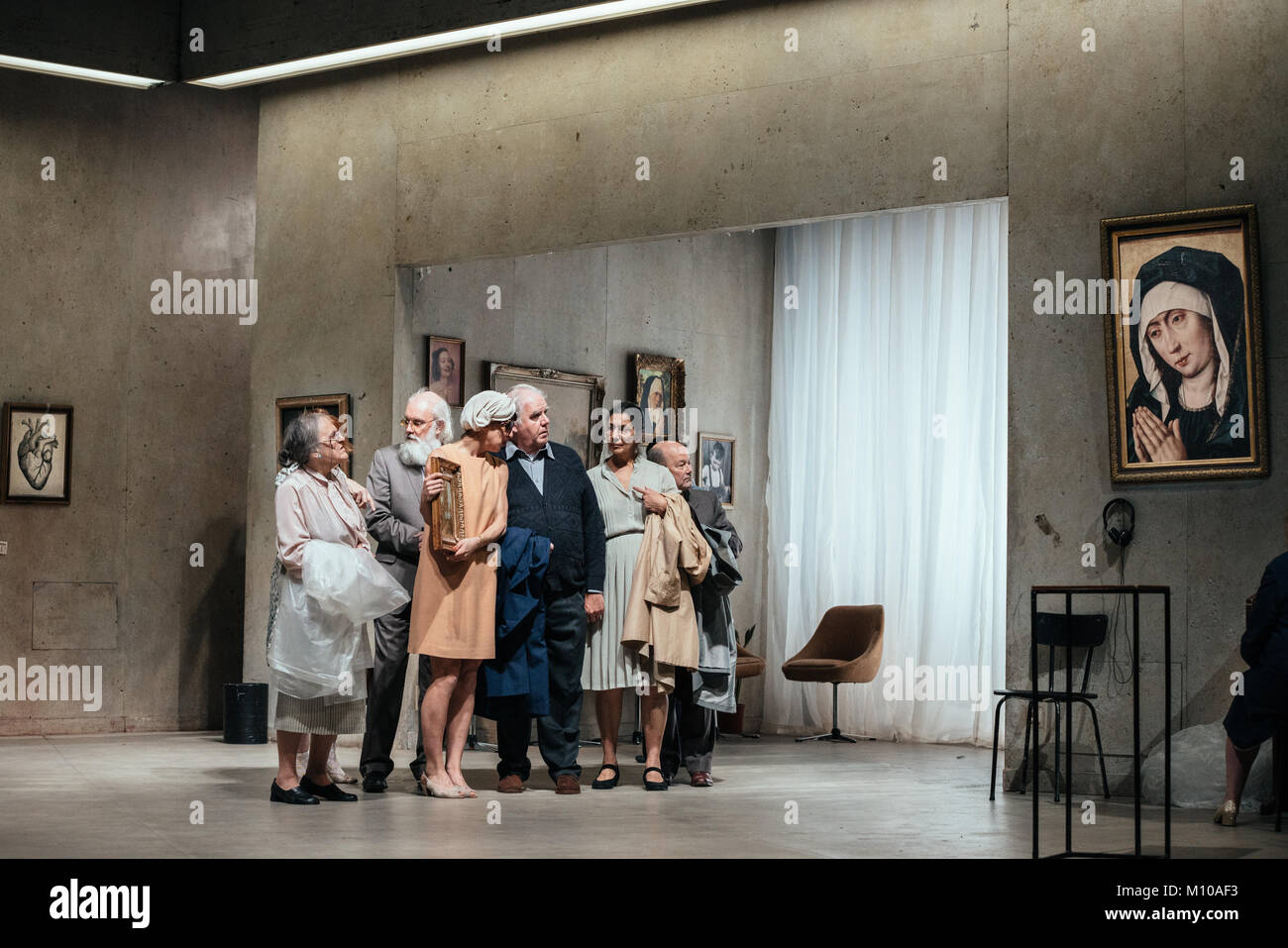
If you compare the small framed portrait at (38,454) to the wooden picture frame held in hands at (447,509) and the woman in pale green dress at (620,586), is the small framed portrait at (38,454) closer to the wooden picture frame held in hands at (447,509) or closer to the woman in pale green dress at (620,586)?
the woman in pale green dress at (620,586)

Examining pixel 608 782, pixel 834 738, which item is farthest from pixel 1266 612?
pixel 834 738

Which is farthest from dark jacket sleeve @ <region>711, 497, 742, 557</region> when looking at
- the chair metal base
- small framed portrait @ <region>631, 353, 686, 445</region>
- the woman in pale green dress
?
the chair metal base

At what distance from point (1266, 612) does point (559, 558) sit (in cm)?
274

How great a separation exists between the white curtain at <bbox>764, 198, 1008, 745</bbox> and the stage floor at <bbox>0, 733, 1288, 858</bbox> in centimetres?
215

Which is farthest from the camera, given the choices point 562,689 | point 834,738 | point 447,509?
point 834,738

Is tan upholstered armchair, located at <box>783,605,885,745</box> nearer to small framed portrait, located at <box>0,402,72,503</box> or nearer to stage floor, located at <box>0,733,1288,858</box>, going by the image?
stage floor, located at <box>0,733,1288,858</box>

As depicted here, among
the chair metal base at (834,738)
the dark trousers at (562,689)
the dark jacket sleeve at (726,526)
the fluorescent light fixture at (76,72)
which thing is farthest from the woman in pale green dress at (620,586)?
the fluorescent light fixture at (76,72)

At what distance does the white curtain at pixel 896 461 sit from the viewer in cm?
995

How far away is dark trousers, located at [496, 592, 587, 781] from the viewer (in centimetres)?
641

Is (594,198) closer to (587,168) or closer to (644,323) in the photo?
(587,168)

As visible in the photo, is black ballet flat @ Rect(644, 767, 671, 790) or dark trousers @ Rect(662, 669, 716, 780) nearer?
black ballet flat @ Rect(644, 767, 671, 790)

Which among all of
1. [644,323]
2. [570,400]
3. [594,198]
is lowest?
[570,400]

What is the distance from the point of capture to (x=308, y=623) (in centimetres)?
579
